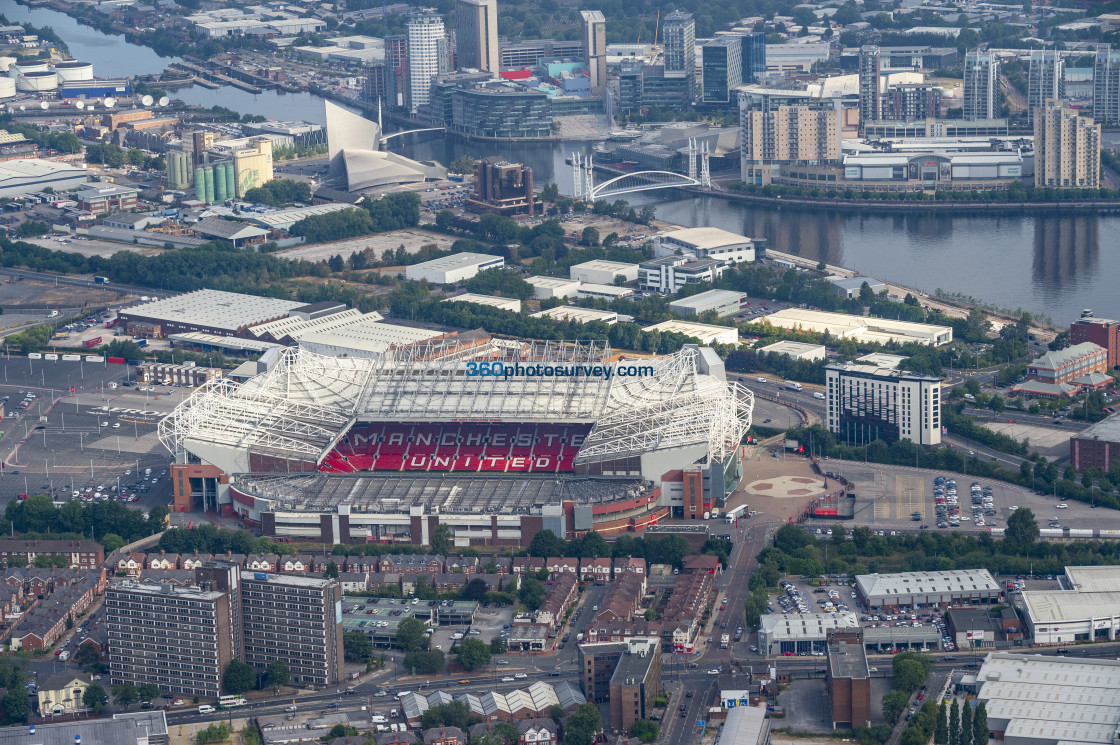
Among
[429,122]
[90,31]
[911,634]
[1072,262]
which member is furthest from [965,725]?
[90,31]

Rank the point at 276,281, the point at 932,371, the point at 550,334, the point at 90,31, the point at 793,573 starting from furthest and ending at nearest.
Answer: the point at 90,31, the point at 276,281, the point at 550,334, the point at 932,371, the point at 793,573

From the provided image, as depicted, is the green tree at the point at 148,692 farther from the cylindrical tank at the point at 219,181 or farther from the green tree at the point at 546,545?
the cylindrical tank at the point at 219,181

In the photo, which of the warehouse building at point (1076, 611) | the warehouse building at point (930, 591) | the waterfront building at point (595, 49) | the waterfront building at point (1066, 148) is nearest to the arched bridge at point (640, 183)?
the waterfront building at point (1066, 148)

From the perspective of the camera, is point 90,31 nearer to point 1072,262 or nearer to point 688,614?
point 1072,262

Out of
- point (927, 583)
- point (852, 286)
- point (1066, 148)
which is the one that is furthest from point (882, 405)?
point (1066, 148)

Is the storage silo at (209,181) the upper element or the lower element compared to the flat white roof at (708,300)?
upper
